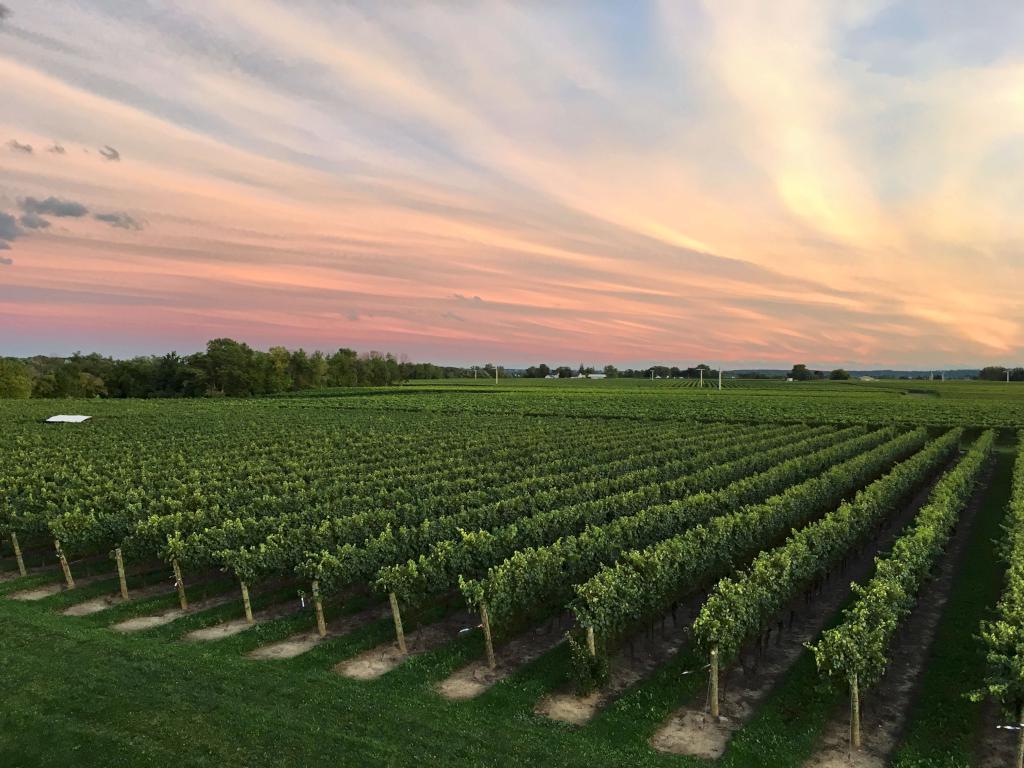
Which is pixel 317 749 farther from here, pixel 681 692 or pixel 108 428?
pixel 108 428

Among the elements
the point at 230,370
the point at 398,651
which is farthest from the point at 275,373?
the point at 398,651

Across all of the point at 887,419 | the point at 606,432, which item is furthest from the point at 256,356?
the point at 887,419

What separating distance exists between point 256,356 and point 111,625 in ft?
521

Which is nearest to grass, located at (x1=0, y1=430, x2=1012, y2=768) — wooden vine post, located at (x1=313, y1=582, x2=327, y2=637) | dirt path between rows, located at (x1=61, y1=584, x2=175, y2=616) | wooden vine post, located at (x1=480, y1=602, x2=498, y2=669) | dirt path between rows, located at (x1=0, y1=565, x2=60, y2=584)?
wooden vine post, located at (x1=313, y1=582, x2=327, y2=637)

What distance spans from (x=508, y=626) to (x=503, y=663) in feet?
5.65

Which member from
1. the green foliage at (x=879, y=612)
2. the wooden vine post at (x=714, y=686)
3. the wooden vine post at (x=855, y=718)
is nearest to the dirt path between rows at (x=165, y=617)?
the wooden vine post at (x=714, y=686)

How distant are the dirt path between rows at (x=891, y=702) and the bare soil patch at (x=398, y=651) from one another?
9.57 meters

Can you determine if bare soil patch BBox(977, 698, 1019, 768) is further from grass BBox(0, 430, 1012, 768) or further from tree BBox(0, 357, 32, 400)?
tree BBox(0, 357, 32, 400)

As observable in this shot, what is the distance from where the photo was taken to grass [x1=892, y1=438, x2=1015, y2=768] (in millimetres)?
12570

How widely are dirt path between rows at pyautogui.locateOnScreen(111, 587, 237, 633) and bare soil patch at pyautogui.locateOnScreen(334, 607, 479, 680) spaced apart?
568cm

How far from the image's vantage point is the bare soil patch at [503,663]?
15.2 m

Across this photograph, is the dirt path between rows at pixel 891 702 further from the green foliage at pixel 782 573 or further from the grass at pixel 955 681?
the green foliage at pixel 782 573

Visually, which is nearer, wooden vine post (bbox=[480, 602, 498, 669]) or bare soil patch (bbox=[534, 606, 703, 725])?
bare soil patch (bbox=[534, 606, 703, 725])

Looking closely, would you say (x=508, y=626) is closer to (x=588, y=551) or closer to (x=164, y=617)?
(x=588, y=551)
